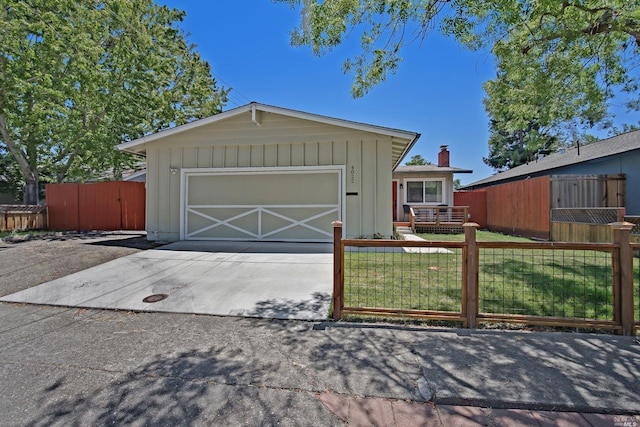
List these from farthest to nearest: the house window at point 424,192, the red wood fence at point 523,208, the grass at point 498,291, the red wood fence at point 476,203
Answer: the red wood fence at point 476,203 → the house window at point 424,192 → the red wood fence at point 523,208 → the grass at point 498,291

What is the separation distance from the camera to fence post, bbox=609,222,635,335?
3270mm

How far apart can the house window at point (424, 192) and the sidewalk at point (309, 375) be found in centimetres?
1386

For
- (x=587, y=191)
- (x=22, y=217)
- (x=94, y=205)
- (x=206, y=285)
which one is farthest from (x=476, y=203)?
(x=22, y=217)

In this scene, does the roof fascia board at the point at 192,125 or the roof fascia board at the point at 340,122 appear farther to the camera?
the roof fascia board at the point at 192,125

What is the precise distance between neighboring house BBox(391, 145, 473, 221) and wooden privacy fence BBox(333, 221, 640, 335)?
10215mm

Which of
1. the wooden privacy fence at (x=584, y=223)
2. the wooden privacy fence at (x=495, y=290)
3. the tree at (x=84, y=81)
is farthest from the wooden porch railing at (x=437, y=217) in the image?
the tree at (x=84, y=81)

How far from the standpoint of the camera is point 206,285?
5.23 m

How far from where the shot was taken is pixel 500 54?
6.64m

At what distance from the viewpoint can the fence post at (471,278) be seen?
137 inches

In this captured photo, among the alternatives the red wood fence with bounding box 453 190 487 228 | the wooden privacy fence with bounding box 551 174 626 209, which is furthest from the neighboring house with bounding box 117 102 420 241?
the red wood fence with bounding box 453 190 487 228

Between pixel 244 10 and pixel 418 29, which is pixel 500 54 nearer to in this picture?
pixel 418 29

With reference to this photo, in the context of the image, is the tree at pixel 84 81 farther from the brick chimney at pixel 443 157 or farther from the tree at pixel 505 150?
the tree at pixel 505 150

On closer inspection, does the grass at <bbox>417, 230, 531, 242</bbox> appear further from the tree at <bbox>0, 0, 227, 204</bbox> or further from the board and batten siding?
the tree at <bbox>0, 0, 227, 204</bbox>

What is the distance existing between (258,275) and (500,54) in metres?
6.84
